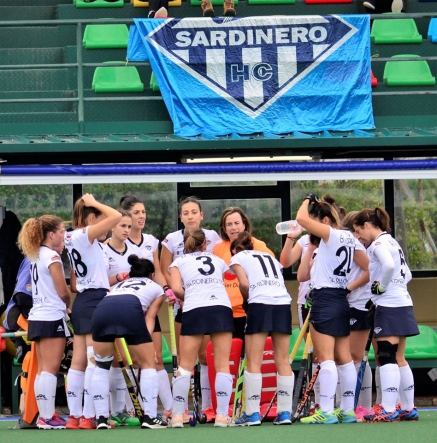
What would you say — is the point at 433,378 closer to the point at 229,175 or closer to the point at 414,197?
the point at 414,197

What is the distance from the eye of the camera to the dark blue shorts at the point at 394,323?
8852mm

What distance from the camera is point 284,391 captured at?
8852 mm

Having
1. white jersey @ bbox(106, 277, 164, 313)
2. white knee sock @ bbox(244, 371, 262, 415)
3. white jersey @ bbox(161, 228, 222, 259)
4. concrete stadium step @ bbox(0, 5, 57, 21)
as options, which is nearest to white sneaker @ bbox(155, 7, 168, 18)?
concrete stadium step @ bbox(0, 5, 57, 21)

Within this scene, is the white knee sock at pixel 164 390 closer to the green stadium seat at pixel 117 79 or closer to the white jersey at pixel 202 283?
the white jersey at pixel 202 283

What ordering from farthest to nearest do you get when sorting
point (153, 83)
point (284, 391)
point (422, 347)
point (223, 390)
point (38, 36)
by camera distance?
point (38, 36) → point (153, 83) → point (422, 347) → point (284, 391) → point (223, 390)

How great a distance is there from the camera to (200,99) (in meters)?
12.6

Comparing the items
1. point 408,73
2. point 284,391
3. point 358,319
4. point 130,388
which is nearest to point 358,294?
point 358,319

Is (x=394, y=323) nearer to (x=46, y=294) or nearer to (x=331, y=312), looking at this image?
(x=331, y=312)

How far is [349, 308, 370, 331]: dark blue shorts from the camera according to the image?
366 inches

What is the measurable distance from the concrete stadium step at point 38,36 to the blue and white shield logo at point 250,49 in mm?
2126

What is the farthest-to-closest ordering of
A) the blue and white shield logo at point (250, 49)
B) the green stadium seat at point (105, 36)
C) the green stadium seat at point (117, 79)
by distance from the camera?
the green stadium seat at point (105, 36) → the green stadium seat at point (117, 79) → the blue and white shield logo at point (250, 49)

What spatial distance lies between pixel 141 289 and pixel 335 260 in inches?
60.7

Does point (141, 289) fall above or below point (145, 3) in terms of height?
below

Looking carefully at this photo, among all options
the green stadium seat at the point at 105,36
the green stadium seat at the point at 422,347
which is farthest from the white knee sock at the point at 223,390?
the green stadium seat at the point at 105,36
